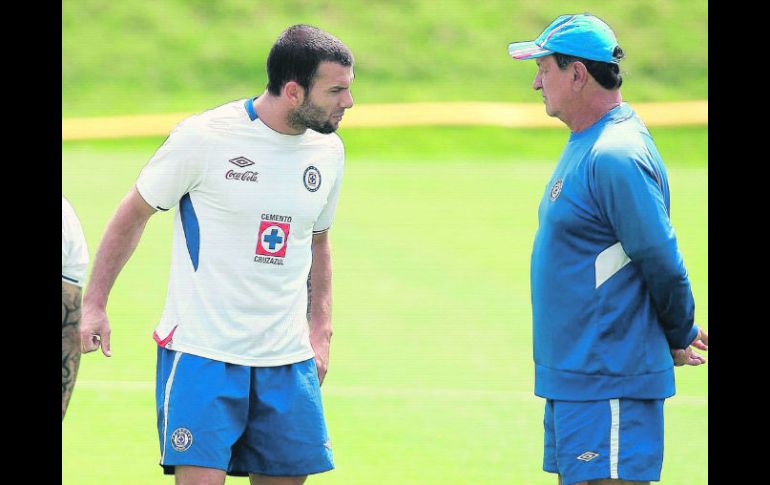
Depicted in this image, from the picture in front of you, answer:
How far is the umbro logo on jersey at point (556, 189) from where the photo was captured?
413 cm

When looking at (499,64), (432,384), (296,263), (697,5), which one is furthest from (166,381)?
(697,5)

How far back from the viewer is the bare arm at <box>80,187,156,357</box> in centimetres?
416

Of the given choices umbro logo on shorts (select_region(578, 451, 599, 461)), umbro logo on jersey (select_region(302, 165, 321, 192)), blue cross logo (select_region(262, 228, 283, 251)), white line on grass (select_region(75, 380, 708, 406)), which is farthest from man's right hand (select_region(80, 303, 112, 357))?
white line on grass (select_region(75, 380, 708, 406))

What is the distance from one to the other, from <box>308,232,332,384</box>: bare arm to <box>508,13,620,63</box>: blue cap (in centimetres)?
106

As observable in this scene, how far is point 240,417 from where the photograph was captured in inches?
167

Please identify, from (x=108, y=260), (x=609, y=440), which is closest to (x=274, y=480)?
(x=108, y=260)

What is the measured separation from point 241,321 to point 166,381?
326 millimetres

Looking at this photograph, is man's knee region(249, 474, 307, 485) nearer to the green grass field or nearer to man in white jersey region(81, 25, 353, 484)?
man in white jersey region(81, 25, 353, 484)

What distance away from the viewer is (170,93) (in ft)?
64.7

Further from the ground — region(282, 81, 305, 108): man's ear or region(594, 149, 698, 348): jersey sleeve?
region(282, 81, 305, 108): man's ear

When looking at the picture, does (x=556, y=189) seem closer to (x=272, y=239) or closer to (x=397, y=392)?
(x=272, y=239)

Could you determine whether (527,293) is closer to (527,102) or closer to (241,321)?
(241,321)

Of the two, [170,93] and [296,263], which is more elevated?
[170,93]

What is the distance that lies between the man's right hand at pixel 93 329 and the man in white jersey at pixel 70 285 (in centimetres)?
46
